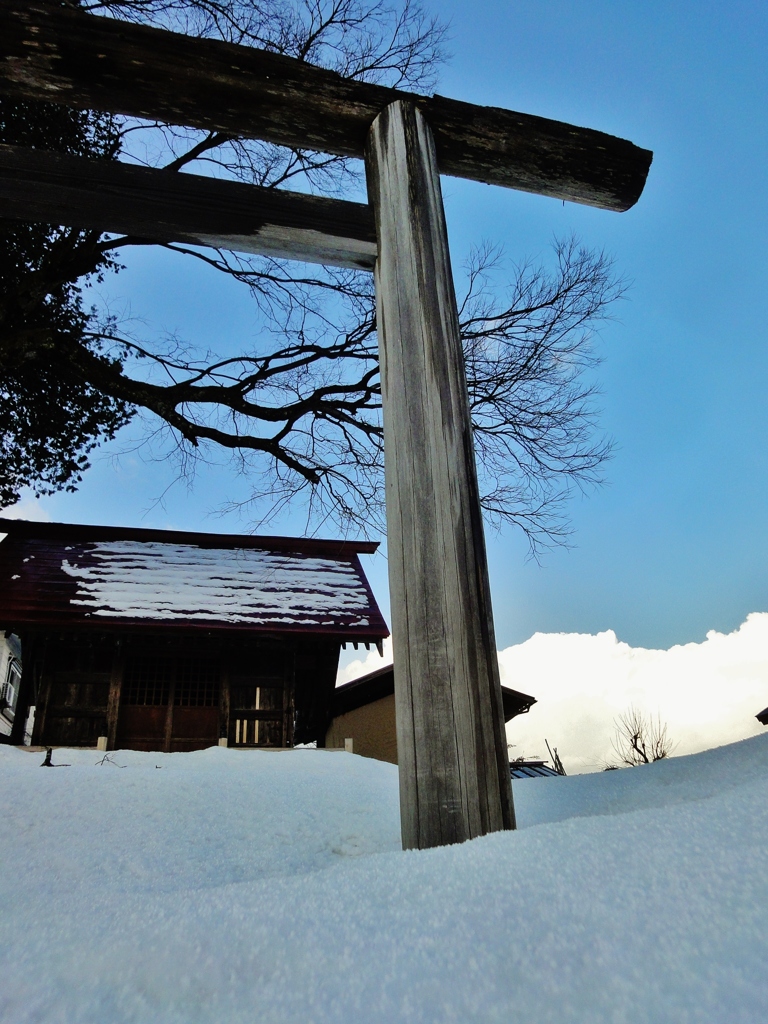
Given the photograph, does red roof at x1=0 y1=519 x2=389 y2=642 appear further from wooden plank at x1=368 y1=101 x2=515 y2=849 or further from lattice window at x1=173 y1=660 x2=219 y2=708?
wooden plank at x1=368 y1=101 x2=515 y2=849

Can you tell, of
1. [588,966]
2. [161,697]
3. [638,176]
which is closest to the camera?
[588,966]

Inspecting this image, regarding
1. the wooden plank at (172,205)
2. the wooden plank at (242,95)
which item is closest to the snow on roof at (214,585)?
the wooden plank at (172,205)

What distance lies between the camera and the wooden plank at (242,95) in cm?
261

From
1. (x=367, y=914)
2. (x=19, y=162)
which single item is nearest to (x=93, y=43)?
(x=19, y=162)

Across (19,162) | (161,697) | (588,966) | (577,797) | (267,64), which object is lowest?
(588,966)

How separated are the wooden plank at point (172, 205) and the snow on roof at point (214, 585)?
27.2 feet

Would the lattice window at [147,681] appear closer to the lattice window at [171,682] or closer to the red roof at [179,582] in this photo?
the lattice window at [171,682]

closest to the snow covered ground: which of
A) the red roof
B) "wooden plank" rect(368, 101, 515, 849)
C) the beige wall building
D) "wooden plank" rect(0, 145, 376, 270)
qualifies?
"wooden plank" rect(368, 101, 515, 849)

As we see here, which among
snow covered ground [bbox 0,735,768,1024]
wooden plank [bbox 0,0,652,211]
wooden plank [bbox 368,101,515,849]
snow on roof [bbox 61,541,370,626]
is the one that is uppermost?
snow on roof [bbox 61,541,370,626]

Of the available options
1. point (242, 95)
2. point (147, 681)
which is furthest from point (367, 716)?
point (242, 95)

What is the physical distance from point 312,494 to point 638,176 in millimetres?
5503

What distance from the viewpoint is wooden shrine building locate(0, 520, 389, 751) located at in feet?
33.4

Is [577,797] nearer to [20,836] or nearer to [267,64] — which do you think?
[20,836]

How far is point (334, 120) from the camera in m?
2.77
